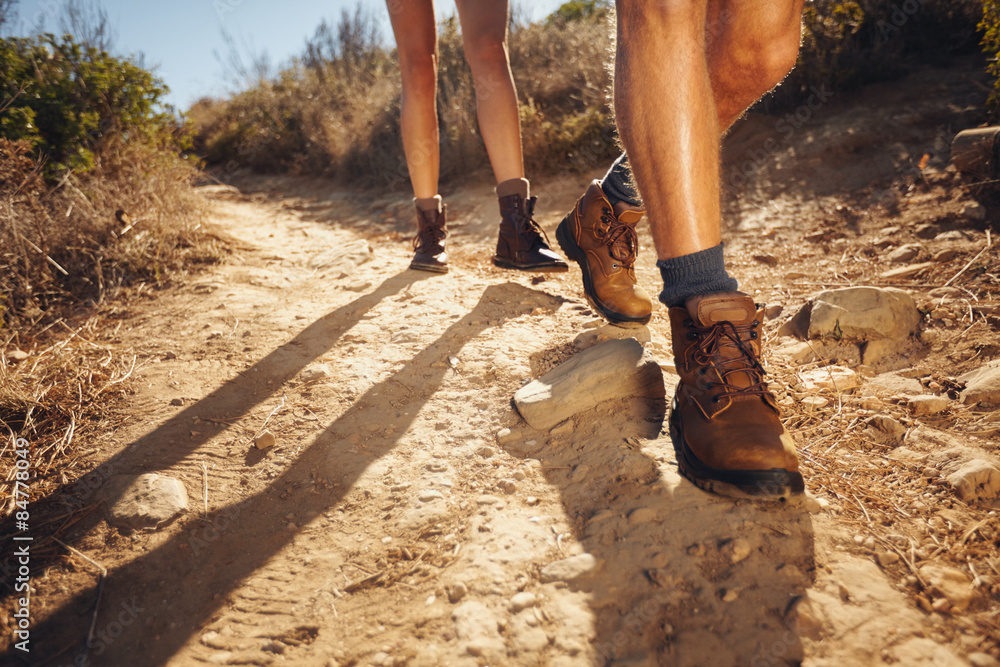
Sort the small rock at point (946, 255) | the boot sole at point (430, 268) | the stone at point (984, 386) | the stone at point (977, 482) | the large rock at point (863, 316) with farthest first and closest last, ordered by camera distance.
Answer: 1. the boot sole at point (430, 268)
2. the small rock at point (946, 255)
3. the large rock at point (863, 316)
4. the stone at point (984, 386)
5. the stone at point (977, 482)

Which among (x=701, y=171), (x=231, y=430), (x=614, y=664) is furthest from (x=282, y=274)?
(x=614, y=664)

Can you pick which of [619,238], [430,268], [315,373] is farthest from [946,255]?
[315,373]

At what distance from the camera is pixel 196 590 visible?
38.6 inches

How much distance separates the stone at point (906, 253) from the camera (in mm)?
2109

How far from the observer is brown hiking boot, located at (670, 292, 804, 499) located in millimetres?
1008

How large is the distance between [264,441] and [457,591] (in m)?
0.72


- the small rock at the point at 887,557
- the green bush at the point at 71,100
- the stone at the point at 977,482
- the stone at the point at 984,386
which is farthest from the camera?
the green bush at the point at 71,100

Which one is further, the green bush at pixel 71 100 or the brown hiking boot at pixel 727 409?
the green bush at pixel 71 100

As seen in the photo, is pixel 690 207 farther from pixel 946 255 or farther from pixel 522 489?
pixel 946 255

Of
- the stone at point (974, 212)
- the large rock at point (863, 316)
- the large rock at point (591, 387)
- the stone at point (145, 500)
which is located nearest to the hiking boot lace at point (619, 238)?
the large rock at point (591, 387)

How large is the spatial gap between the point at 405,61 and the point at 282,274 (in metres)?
1.16

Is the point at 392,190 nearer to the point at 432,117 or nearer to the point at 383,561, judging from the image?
the point at 432,117

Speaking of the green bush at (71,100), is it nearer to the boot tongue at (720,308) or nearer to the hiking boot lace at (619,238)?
the hiking boot lace at (619,238)

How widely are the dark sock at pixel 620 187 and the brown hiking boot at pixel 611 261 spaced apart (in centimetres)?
2
